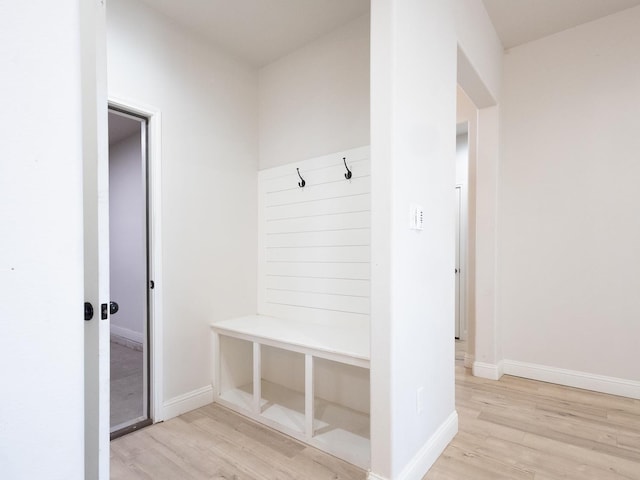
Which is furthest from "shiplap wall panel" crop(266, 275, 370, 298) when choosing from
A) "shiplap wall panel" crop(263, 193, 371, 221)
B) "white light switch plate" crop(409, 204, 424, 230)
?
"white light switch plate" crop(409, 204, 424, 230)

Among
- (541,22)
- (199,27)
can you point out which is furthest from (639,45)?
(199,27)

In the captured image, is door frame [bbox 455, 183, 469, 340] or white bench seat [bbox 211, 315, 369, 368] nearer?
white bench seat [bbox 211, 315, 369, 368]

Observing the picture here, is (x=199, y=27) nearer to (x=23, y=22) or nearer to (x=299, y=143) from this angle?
(x=299, y=143)

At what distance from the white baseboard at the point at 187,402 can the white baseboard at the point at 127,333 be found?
2.14 m

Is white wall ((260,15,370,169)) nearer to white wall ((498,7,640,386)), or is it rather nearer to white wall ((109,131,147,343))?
white wall ((498,7,640,386))

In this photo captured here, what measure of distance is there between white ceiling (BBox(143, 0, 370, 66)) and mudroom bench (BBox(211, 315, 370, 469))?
2212mm

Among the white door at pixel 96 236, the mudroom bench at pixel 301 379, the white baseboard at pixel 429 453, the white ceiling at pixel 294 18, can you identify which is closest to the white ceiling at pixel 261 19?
the white ceiling at pixel 294 18

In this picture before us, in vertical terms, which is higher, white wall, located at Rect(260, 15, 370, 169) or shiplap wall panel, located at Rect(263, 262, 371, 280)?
white wall, located at Rect(260, 15, 370, 169)

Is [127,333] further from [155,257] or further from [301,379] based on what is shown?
[301,379]

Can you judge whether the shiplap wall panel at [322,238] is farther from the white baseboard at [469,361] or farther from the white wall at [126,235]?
the white wall at [126,235]

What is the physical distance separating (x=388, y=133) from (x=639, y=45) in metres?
2.61

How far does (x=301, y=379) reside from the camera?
2783 mm

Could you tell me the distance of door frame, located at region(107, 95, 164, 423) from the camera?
7.64 feet

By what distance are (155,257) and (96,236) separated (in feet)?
4.91
